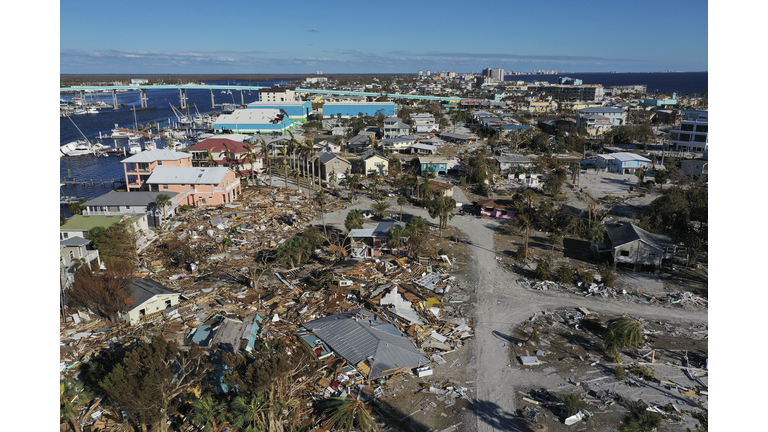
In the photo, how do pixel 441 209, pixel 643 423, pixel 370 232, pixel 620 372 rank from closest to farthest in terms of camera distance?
pixel 643 423
pixel 620 372
pixel 370 232
pixel 441 209

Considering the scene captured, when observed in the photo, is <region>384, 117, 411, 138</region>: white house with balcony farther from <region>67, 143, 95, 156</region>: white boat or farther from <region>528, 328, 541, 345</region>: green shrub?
<region>528, 328, 541, 345</region>: green shrub

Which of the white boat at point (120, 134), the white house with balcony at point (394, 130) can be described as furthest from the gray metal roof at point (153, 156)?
the white boat at point (120, 134)

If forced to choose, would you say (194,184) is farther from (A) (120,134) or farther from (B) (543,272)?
(A) (120,134)

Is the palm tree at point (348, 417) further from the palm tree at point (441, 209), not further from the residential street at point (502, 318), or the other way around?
the palm tree at point (441, 209)

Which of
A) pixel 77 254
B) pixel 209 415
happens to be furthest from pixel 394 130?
pixel 209 415

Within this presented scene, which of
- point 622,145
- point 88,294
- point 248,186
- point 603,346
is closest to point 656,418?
point 603,346

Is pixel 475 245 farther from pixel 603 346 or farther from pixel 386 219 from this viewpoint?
pixel 603 346
